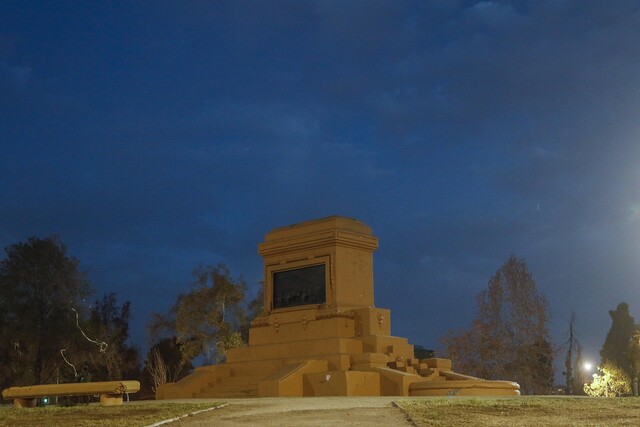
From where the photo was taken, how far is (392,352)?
92.5 ft

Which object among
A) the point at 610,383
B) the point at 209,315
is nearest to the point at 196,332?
the point at 209,315

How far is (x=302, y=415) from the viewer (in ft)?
45.8

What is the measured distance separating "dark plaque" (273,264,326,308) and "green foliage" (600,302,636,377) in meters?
19.4

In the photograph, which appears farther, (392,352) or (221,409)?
(392,352)

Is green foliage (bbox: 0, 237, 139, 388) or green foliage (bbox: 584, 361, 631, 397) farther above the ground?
green foliage (bbox: 0, 237, 139, 388)

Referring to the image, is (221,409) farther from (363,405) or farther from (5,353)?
(5,353)

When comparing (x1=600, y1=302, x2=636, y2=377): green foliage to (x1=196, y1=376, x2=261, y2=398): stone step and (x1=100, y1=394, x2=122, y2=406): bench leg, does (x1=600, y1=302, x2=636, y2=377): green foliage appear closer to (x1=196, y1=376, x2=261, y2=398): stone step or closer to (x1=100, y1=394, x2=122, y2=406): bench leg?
(x1=196, y1=376, x2=261, y2=398): stone step

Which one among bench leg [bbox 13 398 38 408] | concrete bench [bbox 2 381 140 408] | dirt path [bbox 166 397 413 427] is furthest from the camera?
bench leg [bbox 13 398 38 408]

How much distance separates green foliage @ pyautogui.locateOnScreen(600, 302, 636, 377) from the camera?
4128cm

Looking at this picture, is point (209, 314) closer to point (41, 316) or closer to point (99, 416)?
point (41, 316)

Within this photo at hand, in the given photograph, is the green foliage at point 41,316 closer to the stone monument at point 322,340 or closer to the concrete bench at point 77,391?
the stone monument at point 322,340

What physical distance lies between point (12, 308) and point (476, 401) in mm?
29056

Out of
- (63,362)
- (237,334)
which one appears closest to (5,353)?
(63,362)

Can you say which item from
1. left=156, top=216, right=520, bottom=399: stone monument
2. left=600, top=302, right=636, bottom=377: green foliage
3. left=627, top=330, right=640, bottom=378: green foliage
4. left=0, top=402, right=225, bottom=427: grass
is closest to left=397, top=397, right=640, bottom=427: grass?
left=0, top=402, right=225, bottom=427: grass
